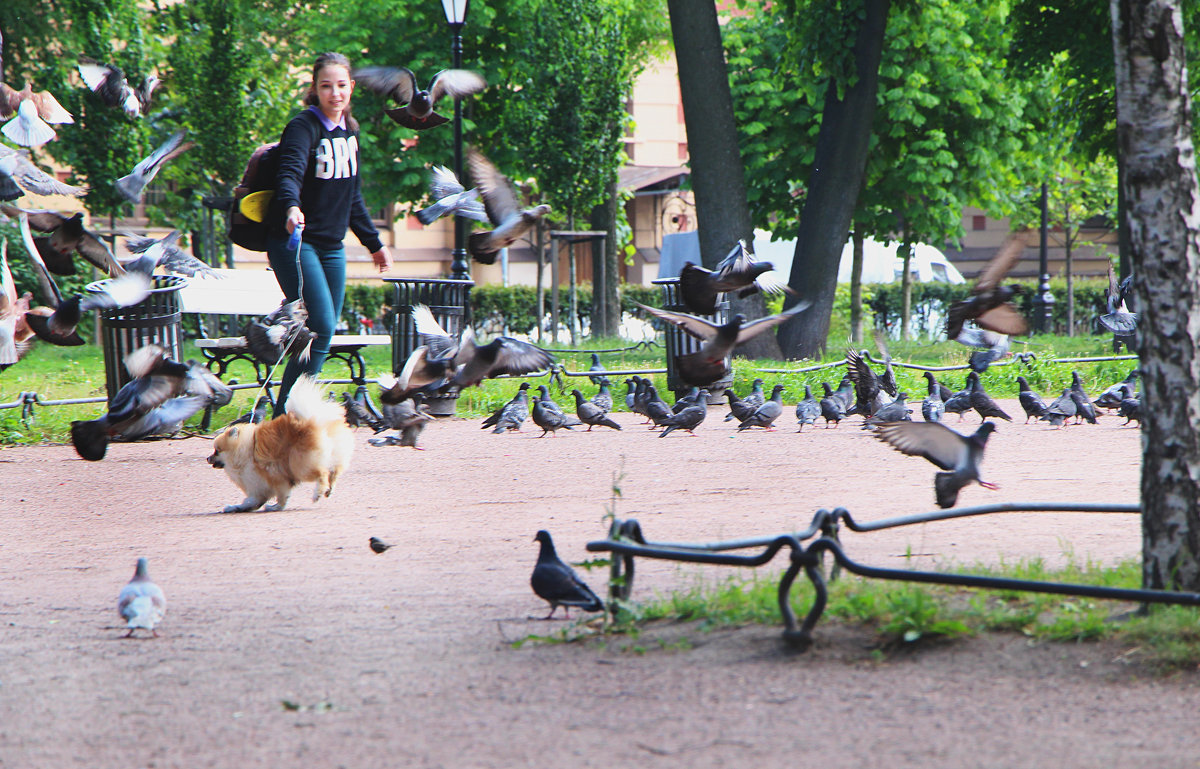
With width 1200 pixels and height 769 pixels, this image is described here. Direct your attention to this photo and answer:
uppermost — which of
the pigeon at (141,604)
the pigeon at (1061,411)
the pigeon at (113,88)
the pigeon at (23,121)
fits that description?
the pigeon at (113,88)

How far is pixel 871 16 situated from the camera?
15578mm

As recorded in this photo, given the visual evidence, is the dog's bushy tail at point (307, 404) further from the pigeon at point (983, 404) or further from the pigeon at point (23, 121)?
the pigeon at point (983, 404)

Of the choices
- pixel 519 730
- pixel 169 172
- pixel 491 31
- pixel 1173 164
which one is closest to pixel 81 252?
pixel 519 730

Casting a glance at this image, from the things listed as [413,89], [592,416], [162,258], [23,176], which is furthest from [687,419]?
[23,176]

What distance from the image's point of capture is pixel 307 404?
242 inches

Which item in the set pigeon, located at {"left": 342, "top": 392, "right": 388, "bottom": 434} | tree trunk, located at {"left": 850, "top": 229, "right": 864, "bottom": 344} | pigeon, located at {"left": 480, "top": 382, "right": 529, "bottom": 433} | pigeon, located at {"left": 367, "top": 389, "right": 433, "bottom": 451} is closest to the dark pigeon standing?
pigeon, located at {"left": 480, "top": 382, "right": 529, "bottom": 433}

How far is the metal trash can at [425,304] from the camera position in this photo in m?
11.0

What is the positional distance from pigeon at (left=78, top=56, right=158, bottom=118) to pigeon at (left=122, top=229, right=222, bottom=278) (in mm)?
1041

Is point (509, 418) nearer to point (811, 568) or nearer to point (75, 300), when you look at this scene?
point (75, 300)

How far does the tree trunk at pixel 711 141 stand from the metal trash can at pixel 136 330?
24.0ft

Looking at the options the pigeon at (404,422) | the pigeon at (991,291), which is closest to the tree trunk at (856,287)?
the pigeon at (404,422)

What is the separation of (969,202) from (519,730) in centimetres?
2107

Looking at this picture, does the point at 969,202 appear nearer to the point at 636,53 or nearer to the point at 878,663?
the point at 636,53

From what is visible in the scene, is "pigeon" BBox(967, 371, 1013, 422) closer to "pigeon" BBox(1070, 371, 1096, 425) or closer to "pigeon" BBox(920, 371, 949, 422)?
"pigeon" BBox(920, 371, 949, 422)
